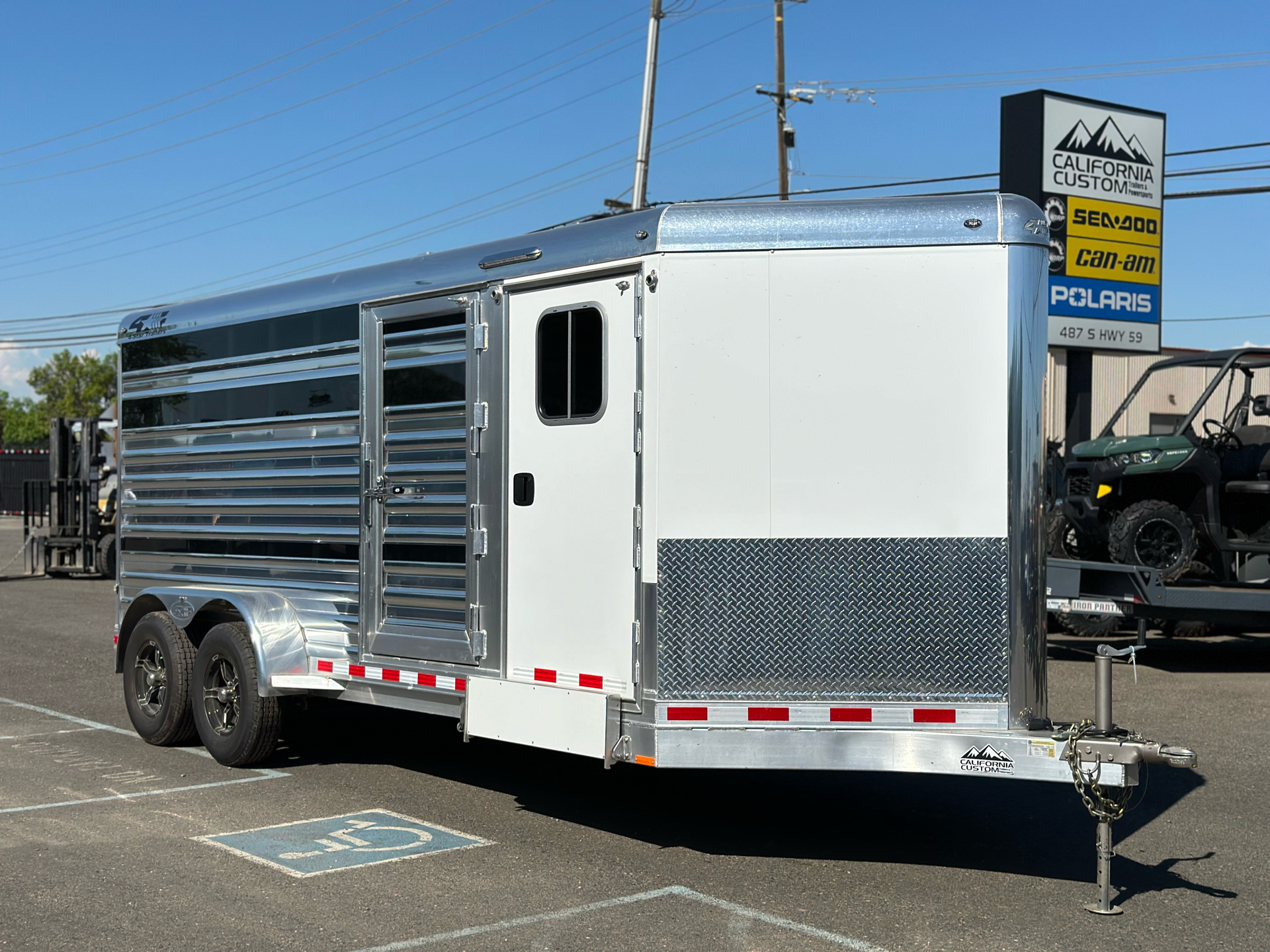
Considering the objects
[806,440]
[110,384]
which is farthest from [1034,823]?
[110,384]

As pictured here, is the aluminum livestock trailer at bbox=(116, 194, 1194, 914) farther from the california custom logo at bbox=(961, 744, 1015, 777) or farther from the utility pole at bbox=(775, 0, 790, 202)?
the utility pole at bbox=(775, 0, 790, 202)

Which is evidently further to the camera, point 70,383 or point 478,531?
point 70,383

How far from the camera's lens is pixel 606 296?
6.20 metres

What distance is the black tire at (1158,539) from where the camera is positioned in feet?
41.0

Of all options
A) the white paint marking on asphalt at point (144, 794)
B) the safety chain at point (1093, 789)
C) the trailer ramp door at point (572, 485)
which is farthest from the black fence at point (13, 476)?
the safety chain at point (1093, 789)

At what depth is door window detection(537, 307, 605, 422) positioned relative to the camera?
6250 mm

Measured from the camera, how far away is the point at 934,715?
5.65m

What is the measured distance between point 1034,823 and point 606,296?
349cm

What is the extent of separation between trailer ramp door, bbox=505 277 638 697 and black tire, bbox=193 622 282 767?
198cm

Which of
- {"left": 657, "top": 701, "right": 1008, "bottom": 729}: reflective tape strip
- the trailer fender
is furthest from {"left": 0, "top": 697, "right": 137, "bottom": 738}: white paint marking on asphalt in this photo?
{"left": 657, "top": 701, "right": 1008, "bottom": 729}: reflective tape strip

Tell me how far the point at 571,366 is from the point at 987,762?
8.39 feet

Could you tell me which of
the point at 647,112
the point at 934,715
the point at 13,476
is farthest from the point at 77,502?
the point at 13,476

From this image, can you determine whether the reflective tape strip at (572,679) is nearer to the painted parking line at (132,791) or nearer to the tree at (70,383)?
the painted parking line at (132,791)

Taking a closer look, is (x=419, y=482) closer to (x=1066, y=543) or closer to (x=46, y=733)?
(x=46, y=733)
